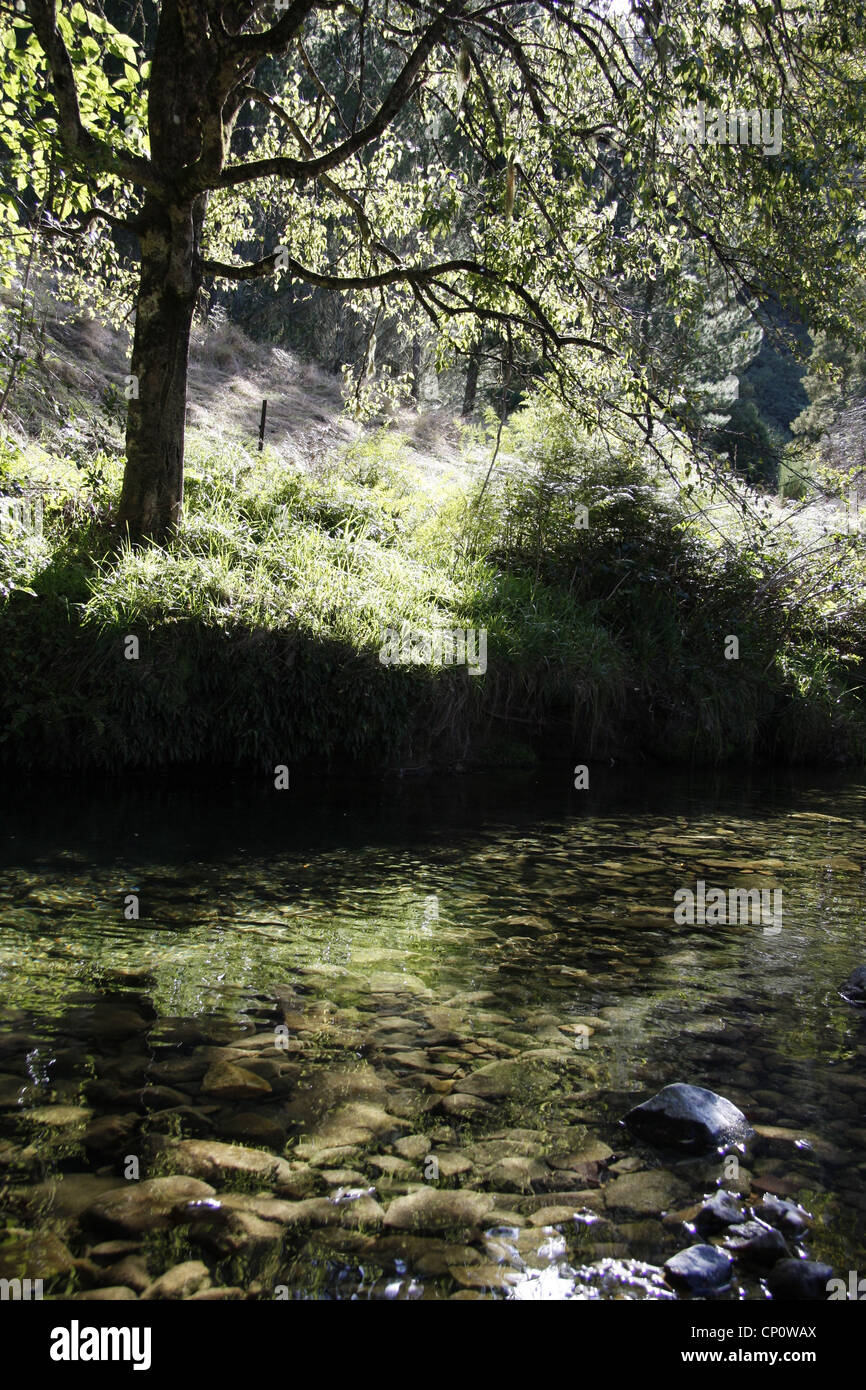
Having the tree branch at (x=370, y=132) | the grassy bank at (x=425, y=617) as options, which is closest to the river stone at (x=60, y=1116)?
the grassy bank at (x=425, y=617)

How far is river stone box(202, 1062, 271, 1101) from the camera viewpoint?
8.43 ft

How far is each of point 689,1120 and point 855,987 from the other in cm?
141

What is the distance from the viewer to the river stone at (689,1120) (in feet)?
7.91

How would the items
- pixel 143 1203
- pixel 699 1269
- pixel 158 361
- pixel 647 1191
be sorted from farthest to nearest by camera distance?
pixel 158 361 < pixel 647 1191 < pixel 143 1203 < pixel 699 1269

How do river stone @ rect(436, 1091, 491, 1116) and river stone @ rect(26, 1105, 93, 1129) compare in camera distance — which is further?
river stone @ rect(436, 1091, 491, 1116)

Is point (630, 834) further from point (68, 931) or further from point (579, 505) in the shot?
point (579, 505)

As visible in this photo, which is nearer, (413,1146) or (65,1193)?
(65,1193)

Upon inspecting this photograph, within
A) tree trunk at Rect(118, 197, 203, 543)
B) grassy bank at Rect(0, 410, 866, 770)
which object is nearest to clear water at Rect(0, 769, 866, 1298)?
grassy bank at Rect(0, 410, 866, 770)

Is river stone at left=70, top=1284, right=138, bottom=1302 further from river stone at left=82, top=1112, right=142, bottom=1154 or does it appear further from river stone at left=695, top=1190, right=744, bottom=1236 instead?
river stone at left=695, top=1190, right=744, bottom=1236

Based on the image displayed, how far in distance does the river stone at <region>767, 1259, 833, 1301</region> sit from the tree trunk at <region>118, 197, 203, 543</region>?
6893 millimetres

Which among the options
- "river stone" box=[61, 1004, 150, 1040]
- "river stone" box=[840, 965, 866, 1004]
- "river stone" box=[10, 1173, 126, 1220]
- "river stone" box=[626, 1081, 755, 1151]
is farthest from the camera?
"river stone" box=[840, 965, 866, 1004]

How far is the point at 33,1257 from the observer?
1.89m

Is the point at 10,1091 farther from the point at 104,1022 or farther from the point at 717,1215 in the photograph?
the point at 717,1215

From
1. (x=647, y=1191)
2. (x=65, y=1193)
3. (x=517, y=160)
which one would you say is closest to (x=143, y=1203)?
(x=65, y=1193)
